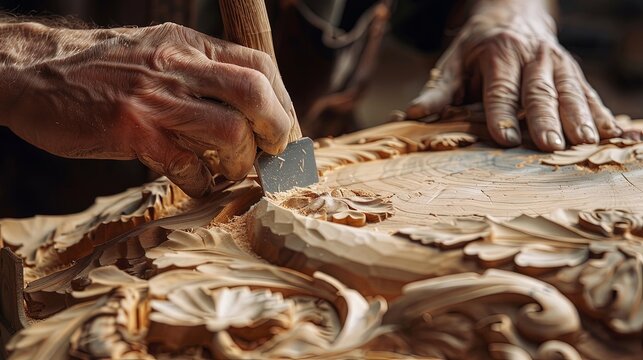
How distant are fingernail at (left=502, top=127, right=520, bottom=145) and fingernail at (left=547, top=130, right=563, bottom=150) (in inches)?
2.7

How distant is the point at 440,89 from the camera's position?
68.1 inches

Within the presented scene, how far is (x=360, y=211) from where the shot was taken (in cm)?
103

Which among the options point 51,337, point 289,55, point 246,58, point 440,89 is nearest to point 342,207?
point 246,58

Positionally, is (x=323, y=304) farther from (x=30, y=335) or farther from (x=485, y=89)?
(x=485, y=89)

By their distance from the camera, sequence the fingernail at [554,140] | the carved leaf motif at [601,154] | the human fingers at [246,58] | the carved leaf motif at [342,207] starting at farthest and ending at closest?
the fingernail at [554,140] → the carved leaf motif at [601,154] → the human fingers at [246,58] → the carved leaf motif at [342,207]

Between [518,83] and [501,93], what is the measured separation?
0.07 metres

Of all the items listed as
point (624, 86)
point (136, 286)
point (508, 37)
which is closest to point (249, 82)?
point (136, 286)

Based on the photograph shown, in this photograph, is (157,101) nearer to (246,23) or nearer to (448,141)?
(246,23)

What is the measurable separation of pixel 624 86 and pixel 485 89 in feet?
10.6

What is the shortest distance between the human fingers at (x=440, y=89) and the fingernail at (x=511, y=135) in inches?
9.6

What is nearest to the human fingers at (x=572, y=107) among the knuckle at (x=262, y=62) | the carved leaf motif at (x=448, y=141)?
the carved leaf motif at (x=448, y=141)

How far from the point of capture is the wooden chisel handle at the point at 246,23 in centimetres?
113

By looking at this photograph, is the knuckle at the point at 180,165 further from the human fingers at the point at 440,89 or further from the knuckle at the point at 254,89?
the human fingers at the point at 440,89

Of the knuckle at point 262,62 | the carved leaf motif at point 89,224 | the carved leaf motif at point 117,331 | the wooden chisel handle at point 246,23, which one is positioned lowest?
the carved leaf motif at point 89,224
